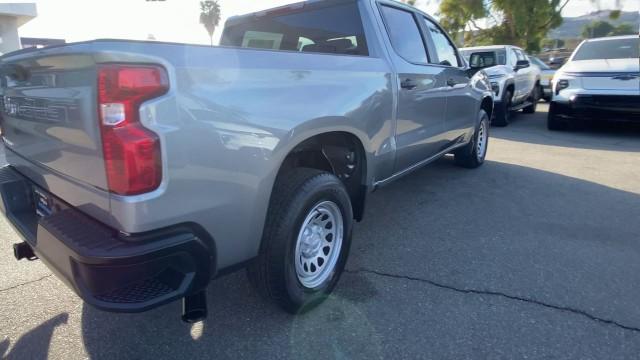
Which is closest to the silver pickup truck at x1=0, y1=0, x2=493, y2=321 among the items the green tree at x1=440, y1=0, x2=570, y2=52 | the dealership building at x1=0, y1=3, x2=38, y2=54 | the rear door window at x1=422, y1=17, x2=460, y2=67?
the rear door window at x1=422, y1=17, x2=460, y2=67

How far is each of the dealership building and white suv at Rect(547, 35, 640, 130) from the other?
19.3m

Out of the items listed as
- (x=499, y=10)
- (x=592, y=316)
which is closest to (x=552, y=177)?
(x=592, y=316)

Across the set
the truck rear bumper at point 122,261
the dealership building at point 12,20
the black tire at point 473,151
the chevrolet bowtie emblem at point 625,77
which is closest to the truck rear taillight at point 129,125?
the truck rear bumper at point 122,261

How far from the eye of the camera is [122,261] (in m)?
1.58

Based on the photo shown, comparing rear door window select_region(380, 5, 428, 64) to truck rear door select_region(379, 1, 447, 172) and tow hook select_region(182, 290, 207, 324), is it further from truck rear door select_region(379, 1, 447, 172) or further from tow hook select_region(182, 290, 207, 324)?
tow hook select_region(182, 290, 207, 324)

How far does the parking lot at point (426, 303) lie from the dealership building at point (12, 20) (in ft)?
56.3

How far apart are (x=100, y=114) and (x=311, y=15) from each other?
7.37ft

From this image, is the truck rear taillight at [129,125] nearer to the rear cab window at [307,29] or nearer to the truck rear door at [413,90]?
the rear cab window at [307,29]

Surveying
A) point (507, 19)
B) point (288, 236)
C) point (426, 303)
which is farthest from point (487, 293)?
point (507, 19)

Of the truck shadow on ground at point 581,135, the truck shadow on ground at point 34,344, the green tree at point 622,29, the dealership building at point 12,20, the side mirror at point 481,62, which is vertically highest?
the green tree at point 622,29

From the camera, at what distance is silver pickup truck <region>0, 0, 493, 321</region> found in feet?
5.29

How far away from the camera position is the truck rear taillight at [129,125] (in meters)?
1.57

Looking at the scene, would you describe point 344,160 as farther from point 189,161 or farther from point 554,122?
point 554,122

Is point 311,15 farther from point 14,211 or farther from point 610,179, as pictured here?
point 610,179
